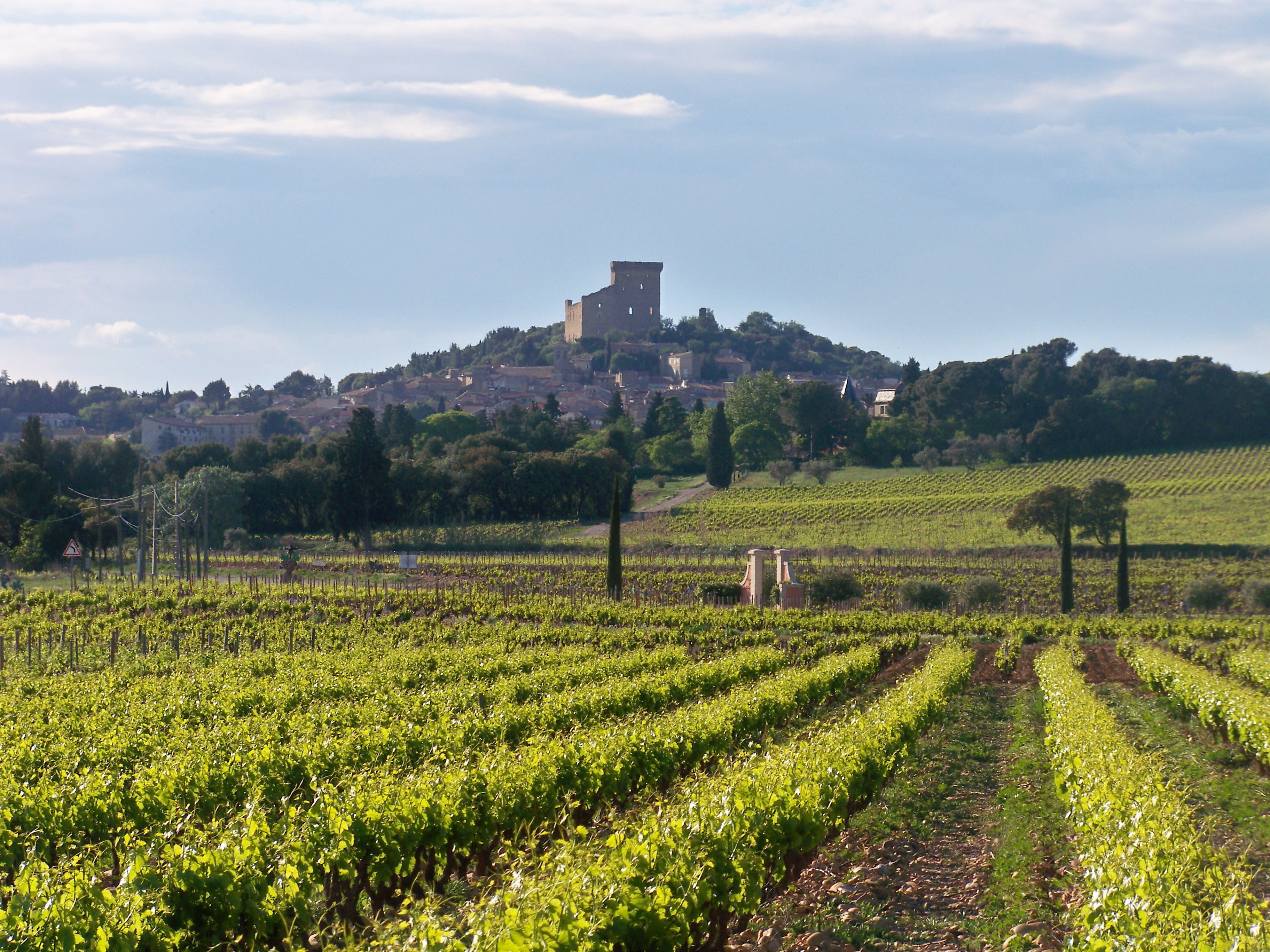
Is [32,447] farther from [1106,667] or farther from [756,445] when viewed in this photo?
[756,445]

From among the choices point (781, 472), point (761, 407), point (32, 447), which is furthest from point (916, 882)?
point (761, 407)

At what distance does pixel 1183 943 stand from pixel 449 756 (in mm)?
6508

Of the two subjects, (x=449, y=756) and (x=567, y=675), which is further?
(x=567, y=675)

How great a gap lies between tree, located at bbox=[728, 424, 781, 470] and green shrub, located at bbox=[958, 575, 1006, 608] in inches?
2118

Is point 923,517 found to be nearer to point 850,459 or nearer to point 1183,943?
point 850,459

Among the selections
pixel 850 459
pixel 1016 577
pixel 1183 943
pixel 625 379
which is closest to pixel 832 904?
pixel 1183 943

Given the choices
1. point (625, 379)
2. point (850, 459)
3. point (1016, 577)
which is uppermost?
point (625, 379)

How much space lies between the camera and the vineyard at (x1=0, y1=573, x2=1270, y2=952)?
4953mm

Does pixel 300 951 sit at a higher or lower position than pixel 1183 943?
lower

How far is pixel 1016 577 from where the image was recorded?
43.9 m

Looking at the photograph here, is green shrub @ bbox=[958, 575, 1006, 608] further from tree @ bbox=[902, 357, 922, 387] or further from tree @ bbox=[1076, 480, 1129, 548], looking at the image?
tree @ bbox=[902, 357, 922, 387]

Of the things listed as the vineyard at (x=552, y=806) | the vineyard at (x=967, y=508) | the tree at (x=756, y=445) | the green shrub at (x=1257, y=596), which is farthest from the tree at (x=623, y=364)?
the vineyard at (x=552, y=806)

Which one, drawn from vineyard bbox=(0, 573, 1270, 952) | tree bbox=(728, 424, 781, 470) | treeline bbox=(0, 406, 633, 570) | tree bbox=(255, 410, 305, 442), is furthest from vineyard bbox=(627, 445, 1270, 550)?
tree bbox=(255, 410, 305, 442)

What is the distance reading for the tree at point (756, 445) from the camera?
9169 cm
